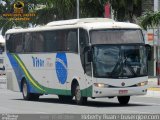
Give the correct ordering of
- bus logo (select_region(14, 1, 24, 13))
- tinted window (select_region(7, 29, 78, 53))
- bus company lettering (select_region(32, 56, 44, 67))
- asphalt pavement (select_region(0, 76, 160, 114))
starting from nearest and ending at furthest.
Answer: asphalt pavement (select_region(0, 76, 160, 114)) → tinted window (select_region(7, 29, 78, 53)) → bus company lettering (select_region(32, 56, 44, 67)) → bus logo (select_region(14, 1, 24, 13))

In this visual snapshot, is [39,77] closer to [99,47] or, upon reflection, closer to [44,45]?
[44,45]

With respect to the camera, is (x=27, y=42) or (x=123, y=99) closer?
(x=123, y=99)

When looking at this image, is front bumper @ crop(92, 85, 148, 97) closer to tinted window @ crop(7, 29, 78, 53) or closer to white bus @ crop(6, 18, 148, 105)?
white bus @ crop(6, 18, 148, 105)

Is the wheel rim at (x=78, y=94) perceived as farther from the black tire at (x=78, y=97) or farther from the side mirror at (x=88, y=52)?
the side mirror at (x=88, y=52)

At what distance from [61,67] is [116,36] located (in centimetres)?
337

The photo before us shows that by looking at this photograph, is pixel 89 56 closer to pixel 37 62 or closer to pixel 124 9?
pixel 37 62

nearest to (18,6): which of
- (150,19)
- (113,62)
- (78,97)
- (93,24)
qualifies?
(150,19)

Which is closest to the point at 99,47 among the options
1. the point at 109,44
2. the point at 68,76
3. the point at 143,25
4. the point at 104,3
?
the point at 109,44

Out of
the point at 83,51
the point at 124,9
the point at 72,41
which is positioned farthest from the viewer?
the point at 124,9

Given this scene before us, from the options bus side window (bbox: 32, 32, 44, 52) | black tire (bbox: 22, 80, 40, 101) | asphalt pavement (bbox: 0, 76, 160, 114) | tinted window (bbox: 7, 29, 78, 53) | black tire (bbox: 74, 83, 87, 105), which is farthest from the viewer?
black tire (bbox: 22, 80, 40, 101)

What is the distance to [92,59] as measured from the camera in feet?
94.1

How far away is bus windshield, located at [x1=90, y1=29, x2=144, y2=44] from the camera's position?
2891 cm

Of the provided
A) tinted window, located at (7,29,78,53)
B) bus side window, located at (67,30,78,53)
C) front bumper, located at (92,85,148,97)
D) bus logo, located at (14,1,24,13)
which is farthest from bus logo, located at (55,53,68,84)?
bus logo, located at (14,1,24,13)

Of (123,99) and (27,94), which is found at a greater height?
(123,99)
